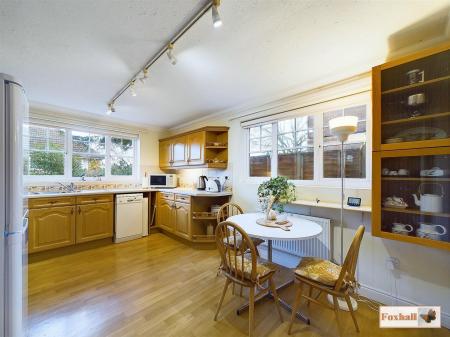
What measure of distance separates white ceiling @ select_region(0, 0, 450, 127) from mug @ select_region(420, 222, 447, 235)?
4.96ft

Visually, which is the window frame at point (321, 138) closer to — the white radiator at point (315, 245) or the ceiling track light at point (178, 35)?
the white radiator at point (315, 245)

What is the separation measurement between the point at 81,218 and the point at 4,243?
7.71 ft

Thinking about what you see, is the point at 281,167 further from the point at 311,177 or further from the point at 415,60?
the point at 415,60

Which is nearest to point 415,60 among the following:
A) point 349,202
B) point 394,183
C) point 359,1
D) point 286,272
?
point 359,1

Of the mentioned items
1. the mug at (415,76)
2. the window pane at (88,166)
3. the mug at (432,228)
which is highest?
the mug at (415,76)

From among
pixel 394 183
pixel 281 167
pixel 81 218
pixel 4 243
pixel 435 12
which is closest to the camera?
pixel 4 243

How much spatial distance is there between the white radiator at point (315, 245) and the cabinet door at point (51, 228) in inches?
123

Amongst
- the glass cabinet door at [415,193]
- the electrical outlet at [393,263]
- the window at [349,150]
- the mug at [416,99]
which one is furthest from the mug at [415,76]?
the electrical outlet at [393,263]

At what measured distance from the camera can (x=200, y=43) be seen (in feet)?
5.48

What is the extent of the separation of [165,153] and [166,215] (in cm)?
143

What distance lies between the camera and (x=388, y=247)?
6.08 ft

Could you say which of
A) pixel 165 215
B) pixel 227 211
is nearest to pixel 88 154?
pixel 165 215

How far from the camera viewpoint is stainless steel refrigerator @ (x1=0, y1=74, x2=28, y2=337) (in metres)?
1.03

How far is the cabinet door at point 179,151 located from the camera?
3900mm
